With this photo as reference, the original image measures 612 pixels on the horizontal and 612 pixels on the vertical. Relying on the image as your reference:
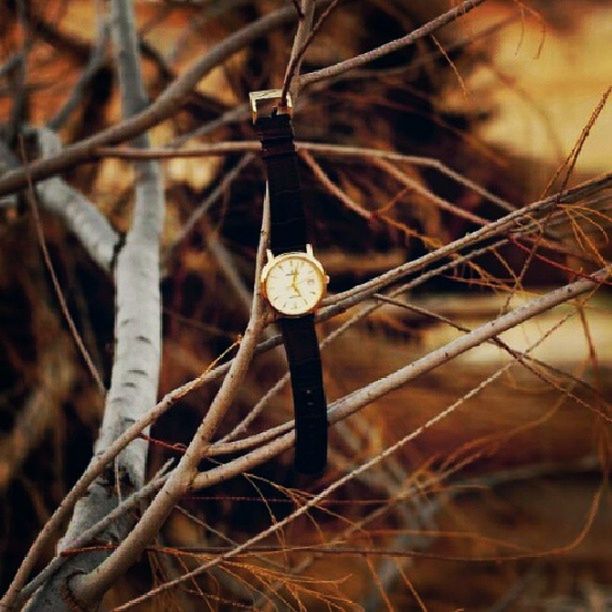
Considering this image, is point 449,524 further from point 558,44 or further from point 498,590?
point 558,44

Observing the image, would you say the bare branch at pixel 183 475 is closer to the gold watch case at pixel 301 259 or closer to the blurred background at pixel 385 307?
the gold watch case at pixel 301 259

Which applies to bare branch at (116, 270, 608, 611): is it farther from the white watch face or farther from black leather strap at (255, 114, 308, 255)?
black leather strap at (255, 114, 308, 255)

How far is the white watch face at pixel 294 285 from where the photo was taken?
1.50 meters

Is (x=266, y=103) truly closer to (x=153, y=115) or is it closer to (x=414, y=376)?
(x=414, y=376)

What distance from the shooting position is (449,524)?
183 inches

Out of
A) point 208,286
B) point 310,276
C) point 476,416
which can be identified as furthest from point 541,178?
point 310,276

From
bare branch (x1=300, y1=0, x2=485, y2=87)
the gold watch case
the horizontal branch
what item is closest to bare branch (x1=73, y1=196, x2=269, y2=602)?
the gold watch case

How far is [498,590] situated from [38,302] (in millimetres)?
2695

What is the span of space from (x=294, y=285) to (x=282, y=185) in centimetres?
19

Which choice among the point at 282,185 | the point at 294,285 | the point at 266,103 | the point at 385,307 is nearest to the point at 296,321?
the point at 294,285

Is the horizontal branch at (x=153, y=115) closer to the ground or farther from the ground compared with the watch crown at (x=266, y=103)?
farther from the ground

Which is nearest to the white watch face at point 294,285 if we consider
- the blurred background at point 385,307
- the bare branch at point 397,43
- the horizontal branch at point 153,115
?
the bare branch at point 397,43

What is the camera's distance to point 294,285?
5.05 feet

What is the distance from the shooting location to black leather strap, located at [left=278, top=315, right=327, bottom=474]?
1618mm
